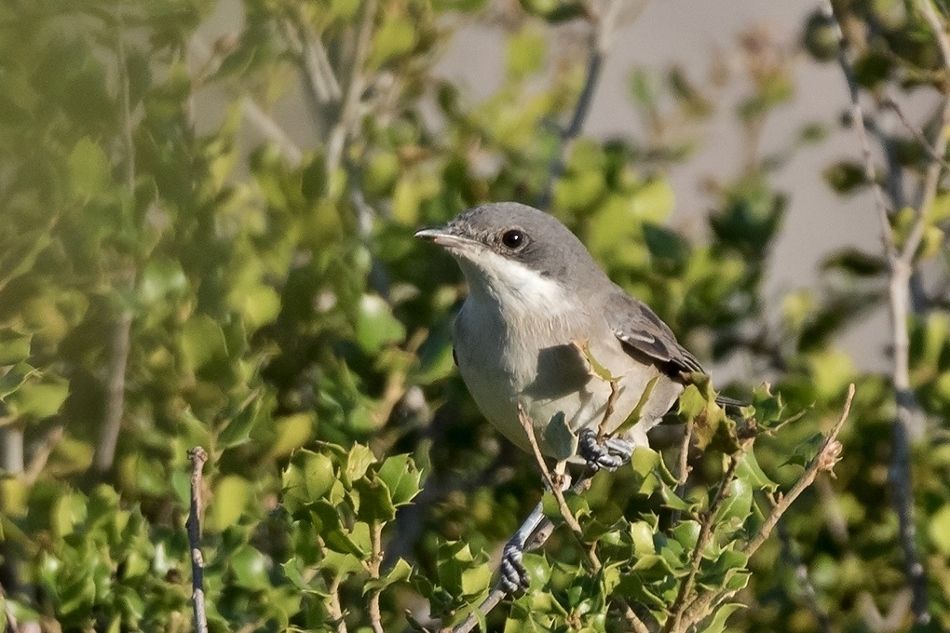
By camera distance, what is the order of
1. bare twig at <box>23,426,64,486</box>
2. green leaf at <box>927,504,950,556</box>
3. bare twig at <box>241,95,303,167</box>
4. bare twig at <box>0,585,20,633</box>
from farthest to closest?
bare twig at <box>241,95,303,167</box> → green leaf at <box>927,504,950,556</box> → bare twig at <box>23,426,64,486</box> → bare twig at <box>0,585,20,633</box>

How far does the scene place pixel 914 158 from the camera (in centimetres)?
439

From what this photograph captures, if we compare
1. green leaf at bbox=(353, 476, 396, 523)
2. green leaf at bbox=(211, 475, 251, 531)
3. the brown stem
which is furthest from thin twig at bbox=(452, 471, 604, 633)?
green leaf at bbox=(211, 475, 251, 531)

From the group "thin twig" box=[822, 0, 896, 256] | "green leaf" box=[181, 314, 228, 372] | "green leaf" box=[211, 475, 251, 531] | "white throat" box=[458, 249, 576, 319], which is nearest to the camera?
"green leaf" box=[211, 475, 251, 531]

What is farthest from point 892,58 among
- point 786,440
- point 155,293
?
point 155,293

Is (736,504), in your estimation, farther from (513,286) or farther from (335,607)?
(513,286)

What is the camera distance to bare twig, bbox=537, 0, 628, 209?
4242mm

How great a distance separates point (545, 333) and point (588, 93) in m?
0.91

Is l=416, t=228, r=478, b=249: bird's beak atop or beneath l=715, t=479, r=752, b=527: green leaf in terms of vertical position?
beneath

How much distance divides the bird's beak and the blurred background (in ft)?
0.72

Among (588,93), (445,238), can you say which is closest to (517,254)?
(445,238)

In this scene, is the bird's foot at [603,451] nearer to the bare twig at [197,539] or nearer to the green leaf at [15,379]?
the bare twig at [197,539]

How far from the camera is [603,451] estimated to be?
315cm

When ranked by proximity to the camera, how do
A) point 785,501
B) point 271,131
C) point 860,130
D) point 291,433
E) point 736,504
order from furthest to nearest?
1. point 271,131
2. point 860,130
3. point 291,433
4. point 736,504
5. point 785,501

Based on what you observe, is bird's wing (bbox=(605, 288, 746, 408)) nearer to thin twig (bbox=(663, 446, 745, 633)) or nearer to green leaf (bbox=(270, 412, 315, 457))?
green leaf (bbox=(270, 412, 315, 457))
